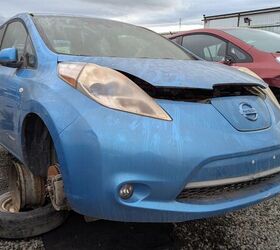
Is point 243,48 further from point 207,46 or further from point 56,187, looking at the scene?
point 56,187

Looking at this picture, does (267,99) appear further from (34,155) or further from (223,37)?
(223,37)

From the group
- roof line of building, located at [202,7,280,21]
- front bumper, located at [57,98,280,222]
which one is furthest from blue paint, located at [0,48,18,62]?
roof line of building, located at [202,7,280,21]

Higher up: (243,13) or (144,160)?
(144,160)

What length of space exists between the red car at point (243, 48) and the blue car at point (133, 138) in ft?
6.52

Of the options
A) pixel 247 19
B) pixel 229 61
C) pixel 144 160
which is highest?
pixel 144 160

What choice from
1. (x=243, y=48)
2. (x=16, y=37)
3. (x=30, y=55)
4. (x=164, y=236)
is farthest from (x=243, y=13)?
(x=164, y=236)

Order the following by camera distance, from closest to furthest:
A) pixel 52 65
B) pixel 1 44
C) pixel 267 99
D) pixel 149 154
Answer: pixel 149 154
pixel 52 65
pixel 267 99
pixel 1 44

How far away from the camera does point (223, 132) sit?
7.64 feet

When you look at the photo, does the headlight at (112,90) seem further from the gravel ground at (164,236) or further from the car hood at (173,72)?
the gravel ground at (164,236)

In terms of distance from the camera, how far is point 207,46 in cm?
584

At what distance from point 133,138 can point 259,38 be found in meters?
3.98

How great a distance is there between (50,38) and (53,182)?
111 cm

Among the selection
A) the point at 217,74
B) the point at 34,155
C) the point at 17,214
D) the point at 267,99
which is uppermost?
the point at 217,74

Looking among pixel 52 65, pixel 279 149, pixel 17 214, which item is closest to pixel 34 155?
pixel 17 214
